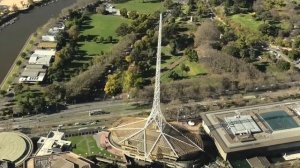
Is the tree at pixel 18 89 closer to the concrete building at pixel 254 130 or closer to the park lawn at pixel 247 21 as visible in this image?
the concrete building at pixel 254 130

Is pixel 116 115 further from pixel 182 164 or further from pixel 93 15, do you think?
pixel 93 15

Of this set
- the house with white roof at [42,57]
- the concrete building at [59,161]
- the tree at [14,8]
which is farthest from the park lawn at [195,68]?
the tree at [14,8]

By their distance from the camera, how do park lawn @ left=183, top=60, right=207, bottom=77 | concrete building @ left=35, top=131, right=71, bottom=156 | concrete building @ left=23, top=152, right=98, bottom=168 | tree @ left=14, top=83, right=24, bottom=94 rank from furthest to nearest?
park lawn @ left=183, top=60, right=207, bottom=77
tree @ left=14, top=83, right=24, bottom=94
concrete building @ left=35, top=131, right=71, bottom=156
concrete building @ left=23, top=152, right=98, bottom=168

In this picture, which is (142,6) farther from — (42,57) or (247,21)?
(42,57)

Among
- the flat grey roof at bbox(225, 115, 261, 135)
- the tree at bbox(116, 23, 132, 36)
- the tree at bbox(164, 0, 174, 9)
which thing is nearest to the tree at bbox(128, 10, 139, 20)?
the tree at bbox(116, 23, 132, 36)

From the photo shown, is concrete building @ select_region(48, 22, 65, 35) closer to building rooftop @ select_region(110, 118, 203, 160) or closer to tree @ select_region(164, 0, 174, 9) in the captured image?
tree @ select_region(164, 0, 174, 9)

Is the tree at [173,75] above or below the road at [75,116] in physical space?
above
